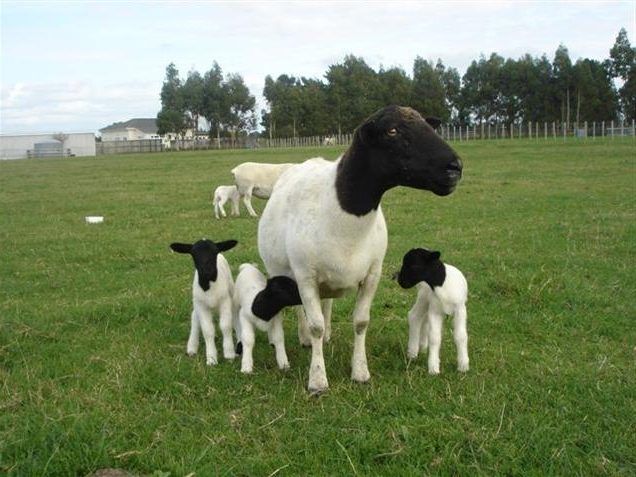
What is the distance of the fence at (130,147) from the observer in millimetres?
111738

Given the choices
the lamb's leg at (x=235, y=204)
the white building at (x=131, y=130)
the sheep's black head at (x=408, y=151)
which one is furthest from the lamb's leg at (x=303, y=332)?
the white building at (x=131, y=130)

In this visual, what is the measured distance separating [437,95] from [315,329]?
100 meters


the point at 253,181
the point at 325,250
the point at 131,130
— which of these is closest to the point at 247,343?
the point at 325,250

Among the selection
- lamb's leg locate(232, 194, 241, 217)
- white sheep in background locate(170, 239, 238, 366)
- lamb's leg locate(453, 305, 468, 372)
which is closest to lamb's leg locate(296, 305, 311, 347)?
white sheep in background locate(170, 239, 238, 366)

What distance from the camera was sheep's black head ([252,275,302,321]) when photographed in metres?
6.12

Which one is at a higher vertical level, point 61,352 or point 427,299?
point 427,299

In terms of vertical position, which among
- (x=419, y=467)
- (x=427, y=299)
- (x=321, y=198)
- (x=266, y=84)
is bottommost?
(x=419, y=467)

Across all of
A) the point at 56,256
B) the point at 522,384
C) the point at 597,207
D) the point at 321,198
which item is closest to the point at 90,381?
the point at 321,198

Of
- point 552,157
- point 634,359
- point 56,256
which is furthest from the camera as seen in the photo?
point 552,157

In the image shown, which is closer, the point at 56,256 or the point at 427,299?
the point at 427,299

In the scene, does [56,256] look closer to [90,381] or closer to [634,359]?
[90,381]

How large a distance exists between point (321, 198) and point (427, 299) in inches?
59.0

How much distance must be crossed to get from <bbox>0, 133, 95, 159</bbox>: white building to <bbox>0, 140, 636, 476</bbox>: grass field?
10767cm

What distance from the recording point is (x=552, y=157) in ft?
120
